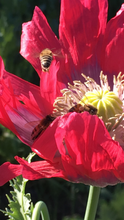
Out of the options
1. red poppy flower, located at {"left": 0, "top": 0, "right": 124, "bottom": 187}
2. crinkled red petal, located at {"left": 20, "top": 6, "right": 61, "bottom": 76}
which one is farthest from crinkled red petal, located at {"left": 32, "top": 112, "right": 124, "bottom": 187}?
crinkled red petal, located at {"left": 20, "top": 6, "right": 61, "bottom": 76}

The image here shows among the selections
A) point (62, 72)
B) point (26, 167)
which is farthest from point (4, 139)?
point (26, 167)

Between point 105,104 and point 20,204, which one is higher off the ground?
point 105,104

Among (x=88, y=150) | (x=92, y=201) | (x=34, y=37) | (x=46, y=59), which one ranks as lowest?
(x=92, y=201)

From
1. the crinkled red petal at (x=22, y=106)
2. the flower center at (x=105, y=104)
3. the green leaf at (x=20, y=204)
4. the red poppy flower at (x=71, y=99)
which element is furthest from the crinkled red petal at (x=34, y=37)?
the green leaf at (x=20, y=204)

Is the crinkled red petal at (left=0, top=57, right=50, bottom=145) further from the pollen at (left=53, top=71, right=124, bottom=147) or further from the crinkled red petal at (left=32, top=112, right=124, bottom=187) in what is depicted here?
the crinkled red petal at (left=32, top=112, right=124, bottom=187)

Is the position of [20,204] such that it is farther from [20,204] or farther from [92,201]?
[92,201]

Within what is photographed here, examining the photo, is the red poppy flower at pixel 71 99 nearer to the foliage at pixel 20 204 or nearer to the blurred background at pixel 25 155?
the foliage at pixel 20 204

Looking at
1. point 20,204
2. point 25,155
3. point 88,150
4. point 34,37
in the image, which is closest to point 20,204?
point 20,204

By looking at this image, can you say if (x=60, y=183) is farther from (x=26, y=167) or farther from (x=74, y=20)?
(x=26, y=167)

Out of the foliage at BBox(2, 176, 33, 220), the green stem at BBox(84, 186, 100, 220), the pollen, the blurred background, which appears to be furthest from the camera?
the blurred background
